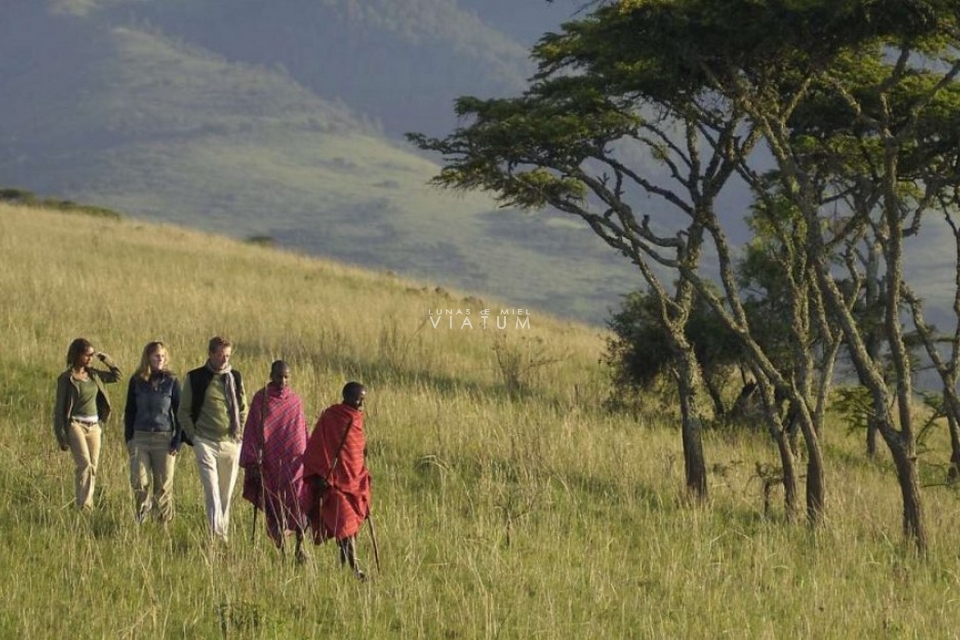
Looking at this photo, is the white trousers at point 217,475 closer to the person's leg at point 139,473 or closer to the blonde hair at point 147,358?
the person's leg at point 139,473

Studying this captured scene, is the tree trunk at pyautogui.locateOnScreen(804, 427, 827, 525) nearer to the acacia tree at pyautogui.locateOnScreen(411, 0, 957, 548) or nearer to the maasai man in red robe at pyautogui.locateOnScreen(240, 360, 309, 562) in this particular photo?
the acacia tree at pyautogui.locateOnScreen(411, 0, 957, 548)

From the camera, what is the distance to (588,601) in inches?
460

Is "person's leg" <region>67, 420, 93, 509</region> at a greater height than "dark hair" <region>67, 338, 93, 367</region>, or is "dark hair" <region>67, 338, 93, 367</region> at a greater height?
"dark hair" <region>67, 338, 93, 367</region>

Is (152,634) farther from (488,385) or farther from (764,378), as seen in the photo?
(488,385)

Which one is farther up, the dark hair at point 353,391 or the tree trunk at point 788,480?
the dark hair at point 353,391

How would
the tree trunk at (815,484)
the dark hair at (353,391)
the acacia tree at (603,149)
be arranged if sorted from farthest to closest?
the acacia tree at (603,149) < the tree trunk at (815,484) < the dark hair at (353,391)

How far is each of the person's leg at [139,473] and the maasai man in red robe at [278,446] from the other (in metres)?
1.05

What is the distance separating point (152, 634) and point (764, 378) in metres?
8.34

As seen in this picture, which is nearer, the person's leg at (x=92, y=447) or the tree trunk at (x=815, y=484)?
the person's leg at (x=92, y=447)

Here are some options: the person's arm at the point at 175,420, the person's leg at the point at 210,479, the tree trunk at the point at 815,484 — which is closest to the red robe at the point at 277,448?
the person's leg at the point at 210,479

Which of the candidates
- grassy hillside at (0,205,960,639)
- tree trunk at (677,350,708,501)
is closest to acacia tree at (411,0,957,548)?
tree trunk at (677,350,708,501)

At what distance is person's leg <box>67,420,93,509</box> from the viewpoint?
12797 millimetres

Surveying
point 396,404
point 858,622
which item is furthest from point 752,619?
point 396,404

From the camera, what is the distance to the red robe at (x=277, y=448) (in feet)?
39.6
